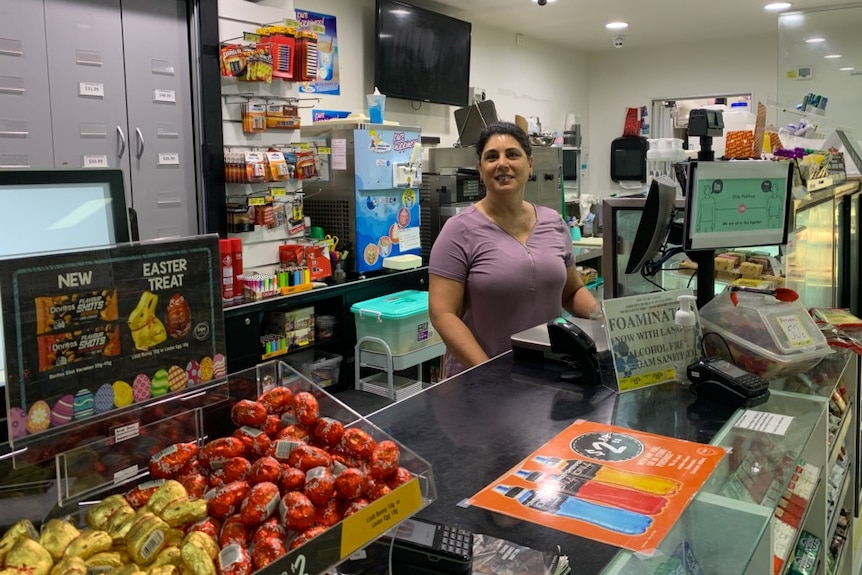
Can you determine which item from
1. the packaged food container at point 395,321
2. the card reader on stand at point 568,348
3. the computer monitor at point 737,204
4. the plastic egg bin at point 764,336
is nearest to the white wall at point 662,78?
the packaged food container at point 395,321

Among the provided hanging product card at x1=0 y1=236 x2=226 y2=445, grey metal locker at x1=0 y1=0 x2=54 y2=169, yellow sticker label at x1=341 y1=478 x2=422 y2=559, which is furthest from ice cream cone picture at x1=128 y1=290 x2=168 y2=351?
grey metal locker at x1=0 y1=0 x2=54 y2=169

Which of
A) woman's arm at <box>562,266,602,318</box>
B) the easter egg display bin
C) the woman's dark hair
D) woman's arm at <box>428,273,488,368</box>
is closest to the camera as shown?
the easter egg display bin

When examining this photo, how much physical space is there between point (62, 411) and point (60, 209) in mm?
461

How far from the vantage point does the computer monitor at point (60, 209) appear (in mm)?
1206

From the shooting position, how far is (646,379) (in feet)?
5.82

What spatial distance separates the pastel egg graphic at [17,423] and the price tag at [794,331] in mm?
1661

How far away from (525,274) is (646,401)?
0.84 metres

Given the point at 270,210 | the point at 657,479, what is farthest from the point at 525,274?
the point at 270,210

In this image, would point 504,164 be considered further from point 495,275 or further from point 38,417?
point 38,417

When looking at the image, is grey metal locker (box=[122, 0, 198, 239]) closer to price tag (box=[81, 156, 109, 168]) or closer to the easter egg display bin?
price tag (box=[81, 156, 109, 168])

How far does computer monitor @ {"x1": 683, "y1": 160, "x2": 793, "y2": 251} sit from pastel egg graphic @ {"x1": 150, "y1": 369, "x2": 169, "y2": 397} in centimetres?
139

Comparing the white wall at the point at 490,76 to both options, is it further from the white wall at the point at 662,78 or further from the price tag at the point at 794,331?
the price tag at the point at 794,331

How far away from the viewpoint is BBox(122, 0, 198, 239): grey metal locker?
3518 mm

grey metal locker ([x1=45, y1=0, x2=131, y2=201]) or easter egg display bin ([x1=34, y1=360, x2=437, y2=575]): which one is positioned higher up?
grey metal locker ([x1=45, y1=0, x2=131, y2=201])
